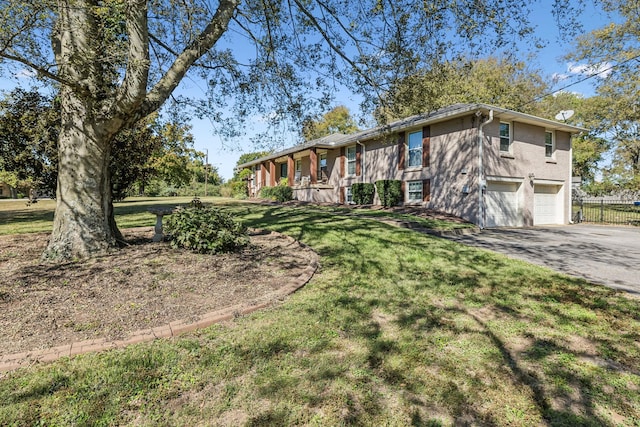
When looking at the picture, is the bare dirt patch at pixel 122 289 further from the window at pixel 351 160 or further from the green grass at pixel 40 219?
the window at pixel 351 160

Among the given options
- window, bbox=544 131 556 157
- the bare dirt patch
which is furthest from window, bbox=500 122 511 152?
the bare dirt patch

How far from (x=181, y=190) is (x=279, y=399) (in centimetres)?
4564

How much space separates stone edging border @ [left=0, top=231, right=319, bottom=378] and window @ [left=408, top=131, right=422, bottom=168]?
12.5 m

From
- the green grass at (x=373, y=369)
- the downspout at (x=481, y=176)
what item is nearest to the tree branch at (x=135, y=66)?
the green grass at (x=373, y=369)

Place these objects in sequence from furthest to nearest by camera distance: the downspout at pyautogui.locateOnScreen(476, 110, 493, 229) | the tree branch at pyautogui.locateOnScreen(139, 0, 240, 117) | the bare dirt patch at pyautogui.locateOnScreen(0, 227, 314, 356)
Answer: the downspout at pyautogui.locateOnScreen(476, 110, 493, 229)
the tree branch at pyautogui.locateOnScreen(139, 0, 240, 117)
the bare dirt patch at pyautogui.locateOnScreen(0, 227, 314, 356)

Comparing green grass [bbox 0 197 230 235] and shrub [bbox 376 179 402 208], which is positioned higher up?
shrub [bbox 376 179 402 208]

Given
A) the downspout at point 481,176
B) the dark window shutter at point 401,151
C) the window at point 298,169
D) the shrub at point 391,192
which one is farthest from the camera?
the window at point 298,169

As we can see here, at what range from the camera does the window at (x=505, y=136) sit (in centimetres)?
1351

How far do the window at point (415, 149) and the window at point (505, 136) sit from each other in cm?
335

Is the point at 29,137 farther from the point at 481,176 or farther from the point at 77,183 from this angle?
the point at 481,176

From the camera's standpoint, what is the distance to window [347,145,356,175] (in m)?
19.3

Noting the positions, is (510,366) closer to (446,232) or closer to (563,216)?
(446,232)

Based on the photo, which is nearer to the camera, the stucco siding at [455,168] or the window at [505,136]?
the stucco siding at [455,168]

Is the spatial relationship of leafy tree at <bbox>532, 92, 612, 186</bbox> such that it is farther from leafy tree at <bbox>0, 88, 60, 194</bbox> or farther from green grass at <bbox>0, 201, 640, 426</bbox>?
leafy tree at <bbox>0, 88, 60, 194</bbox>
